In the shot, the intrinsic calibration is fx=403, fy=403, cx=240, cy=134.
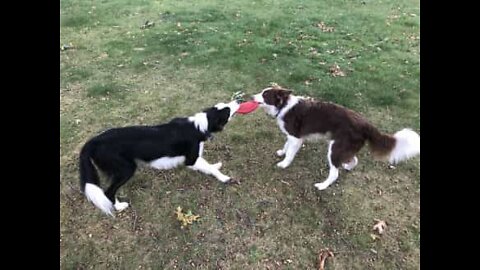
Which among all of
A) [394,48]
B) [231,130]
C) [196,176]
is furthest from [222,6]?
[196,176]

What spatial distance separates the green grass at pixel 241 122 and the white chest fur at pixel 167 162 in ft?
0.94

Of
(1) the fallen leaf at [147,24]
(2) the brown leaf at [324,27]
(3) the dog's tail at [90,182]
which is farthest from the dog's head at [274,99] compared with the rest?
(1) the fallen leaf at [147,24]

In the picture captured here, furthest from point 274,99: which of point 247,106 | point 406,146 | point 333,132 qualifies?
point 406,146

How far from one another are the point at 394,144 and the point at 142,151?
255 centimetres

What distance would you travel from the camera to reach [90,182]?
370 centimetres

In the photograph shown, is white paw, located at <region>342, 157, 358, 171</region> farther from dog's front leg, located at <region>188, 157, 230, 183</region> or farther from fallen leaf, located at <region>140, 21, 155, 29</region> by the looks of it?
fallen leaf, located at <region>140, 21, 155, 29</region>

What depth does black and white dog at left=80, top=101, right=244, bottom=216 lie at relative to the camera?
3760 millimetres

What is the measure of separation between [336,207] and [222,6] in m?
7.43

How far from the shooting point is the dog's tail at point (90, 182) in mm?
3682

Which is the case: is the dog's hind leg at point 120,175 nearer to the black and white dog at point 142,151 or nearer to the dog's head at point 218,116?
the black and white dog at point 142,151

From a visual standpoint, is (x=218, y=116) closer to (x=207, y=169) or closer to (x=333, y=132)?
(x=207, y=169)
